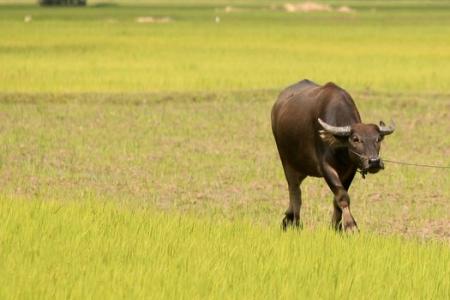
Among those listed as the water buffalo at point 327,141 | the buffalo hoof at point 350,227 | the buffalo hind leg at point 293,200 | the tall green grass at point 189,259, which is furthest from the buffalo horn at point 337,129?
the buffalo hind leg at point 293,200

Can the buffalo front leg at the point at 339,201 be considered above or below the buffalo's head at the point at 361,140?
below

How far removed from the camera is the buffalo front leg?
9680mm

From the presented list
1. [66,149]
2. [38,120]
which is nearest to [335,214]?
[66,149]

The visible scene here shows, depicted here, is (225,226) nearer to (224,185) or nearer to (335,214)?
(335,214)

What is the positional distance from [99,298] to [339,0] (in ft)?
384

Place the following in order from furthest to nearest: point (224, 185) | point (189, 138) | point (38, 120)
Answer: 1. point (38, 120)
2. point (189, 138)
3. point (224, 185)

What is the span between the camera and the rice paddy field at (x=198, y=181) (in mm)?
7668

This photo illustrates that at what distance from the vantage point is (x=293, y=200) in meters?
10.9

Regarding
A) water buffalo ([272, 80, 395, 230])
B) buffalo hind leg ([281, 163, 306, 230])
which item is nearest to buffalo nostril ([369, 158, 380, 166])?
water buffalo ([272, 80, 395, 230])

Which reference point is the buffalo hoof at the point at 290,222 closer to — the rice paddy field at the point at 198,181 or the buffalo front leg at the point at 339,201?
the rice paddy field at the point at 198,181

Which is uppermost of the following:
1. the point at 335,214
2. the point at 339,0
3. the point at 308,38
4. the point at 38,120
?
the point at 335,214

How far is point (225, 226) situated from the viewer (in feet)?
31.3

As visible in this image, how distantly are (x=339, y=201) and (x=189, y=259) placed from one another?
6.91ft

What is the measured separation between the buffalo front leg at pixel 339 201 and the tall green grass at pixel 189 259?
245mm
